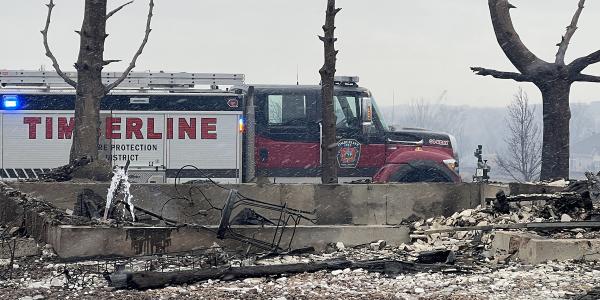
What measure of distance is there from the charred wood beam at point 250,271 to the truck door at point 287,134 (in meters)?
10.4

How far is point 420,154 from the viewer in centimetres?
1916

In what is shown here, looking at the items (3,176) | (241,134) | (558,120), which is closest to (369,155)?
(241,134)

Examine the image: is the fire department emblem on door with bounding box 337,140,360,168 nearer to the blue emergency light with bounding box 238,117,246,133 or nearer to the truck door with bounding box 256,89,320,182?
the truck door with bounding box 256,89,320,182

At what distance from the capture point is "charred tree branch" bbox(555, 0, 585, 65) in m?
17.9

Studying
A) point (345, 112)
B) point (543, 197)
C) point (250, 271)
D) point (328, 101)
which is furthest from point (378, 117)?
point (250, 271)

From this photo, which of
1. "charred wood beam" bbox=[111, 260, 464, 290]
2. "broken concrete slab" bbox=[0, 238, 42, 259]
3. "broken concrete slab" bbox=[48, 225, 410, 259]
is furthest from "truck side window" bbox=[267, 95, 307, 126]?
"charred wood beam" bbox=[111, 260, 464, 290]

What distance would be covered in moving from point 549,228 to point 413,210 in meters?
3.41

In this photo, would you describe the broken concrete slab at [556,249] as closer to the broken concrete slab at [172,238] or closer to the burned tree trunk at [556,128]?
the broken concrete slab at [172,238]

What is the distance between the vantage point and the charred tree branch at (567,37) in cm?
1788

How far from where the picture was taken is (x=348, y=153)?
1948 centimetres

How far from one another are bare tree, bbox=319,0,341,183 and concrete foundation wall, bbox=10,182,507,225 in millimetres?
4173

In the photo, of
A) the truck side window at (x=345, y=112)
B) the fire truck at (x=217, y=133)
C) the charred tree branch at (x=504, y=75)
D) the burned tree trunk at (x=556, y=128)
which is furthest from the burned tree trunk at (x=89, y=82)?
the burned tree trunk at (x=556, y=128)

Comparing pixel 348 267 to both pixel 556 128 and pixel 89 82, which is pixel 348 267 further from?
pixel 556 128

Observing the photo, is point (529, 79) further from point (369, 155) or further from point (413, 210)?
point (413, 210)
